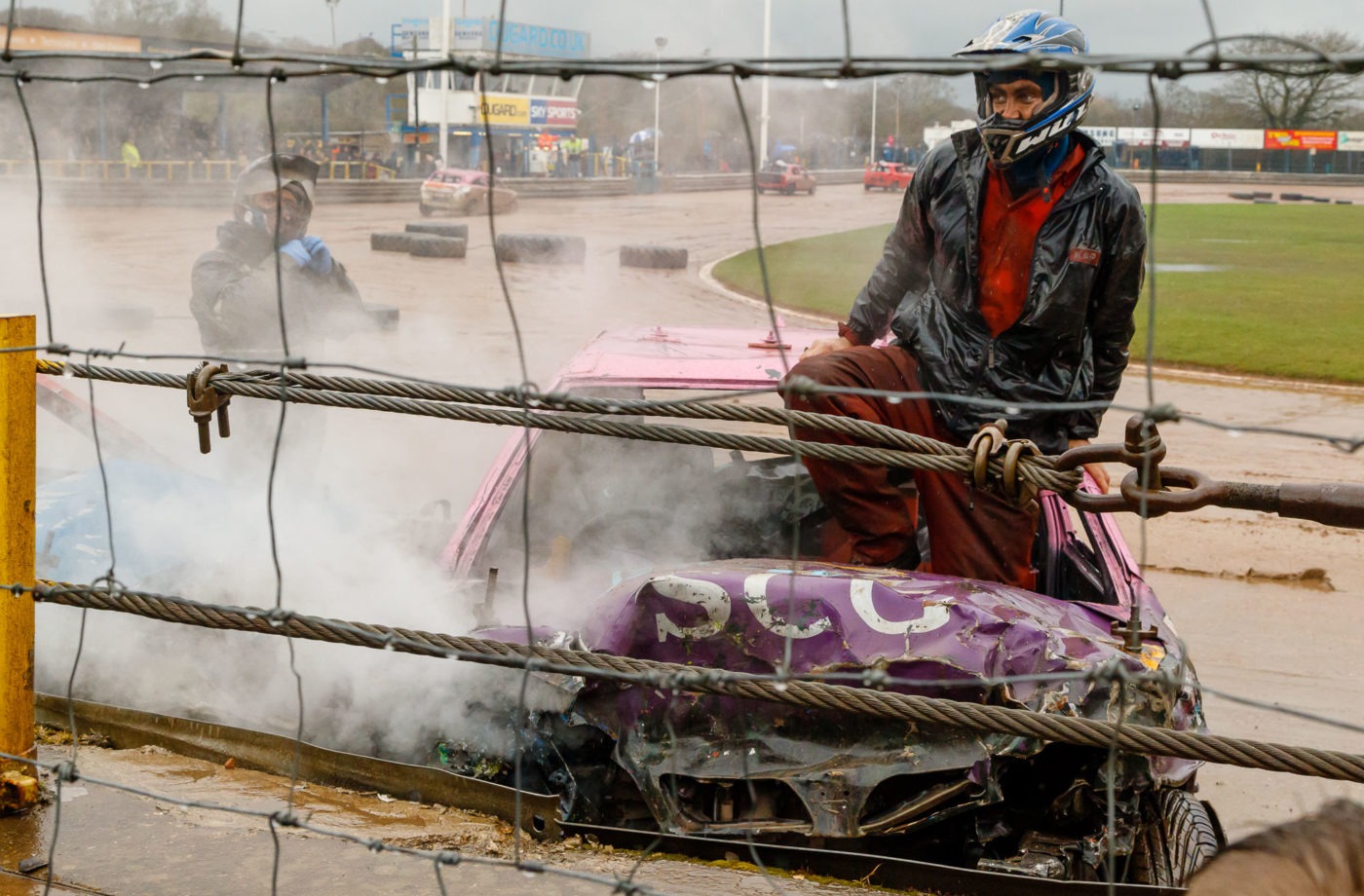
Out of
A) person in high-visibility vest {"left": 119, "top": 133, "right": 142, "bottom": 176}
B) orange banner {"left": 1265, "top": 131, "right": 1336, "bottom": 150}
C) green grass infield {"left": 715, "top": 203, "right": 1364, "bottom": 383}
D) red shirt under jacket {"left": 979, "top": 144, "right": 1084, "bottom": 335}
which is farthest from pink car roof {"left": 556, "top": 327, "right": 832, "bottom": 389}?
orange banner {"left": 1265, "top": 131, "right": 1336, "bottom": 150}

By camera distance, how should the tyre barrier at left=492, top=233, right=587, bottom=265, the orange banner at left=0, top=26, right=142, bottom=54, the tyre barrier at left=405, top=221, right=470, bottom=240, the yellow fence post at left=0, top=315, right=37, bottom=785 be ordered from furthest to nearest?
1. the tyre barrier at left=405, top=221, right=470, bottom=240
2. the tyre barrier at left=492, top=233, right=587, bottom=265
3. the orange banner at left=0, top=26, right=142, bottom=54
4. the yellow fence post at left=0, top=315, right=37, bottom=785

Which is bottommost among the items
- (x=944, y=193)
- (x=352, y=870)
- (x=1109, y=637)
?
(x=352, y=870)

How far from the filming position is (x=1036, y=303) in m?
3.48

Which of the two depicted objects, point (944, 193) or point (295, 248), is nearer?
point (944, 193)

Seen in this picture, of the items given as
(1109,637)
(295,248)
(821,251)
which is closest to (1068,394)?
(1109,637)

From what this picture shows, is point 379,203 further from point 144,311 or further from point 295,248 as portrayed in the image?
point 295,248

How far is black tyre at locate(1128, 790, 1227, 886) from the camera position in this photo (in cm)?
270

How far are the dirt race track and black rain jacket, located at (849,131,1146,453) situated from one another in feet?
3.46

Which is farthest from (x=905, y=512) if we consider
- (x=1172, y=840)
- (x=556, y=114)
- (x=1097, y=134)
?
(x=1097, y=134)

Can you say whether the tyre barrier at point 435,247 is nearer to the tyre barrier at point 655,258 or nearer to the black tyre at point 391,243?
the black tyre at point 391,243

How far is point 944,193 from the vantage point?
362cm

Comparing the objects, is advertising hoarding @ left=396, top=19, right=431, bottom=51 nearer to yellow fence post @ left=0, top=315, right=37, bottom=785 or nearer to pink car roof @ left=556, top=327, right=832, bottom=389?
pink car roof @ left=556, top=327, right=832, bottom=389

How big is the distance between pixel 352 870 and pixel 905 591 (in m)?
1.27

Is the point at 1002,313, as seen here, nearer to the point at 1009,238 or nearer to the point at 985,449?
the point at 1009,238
